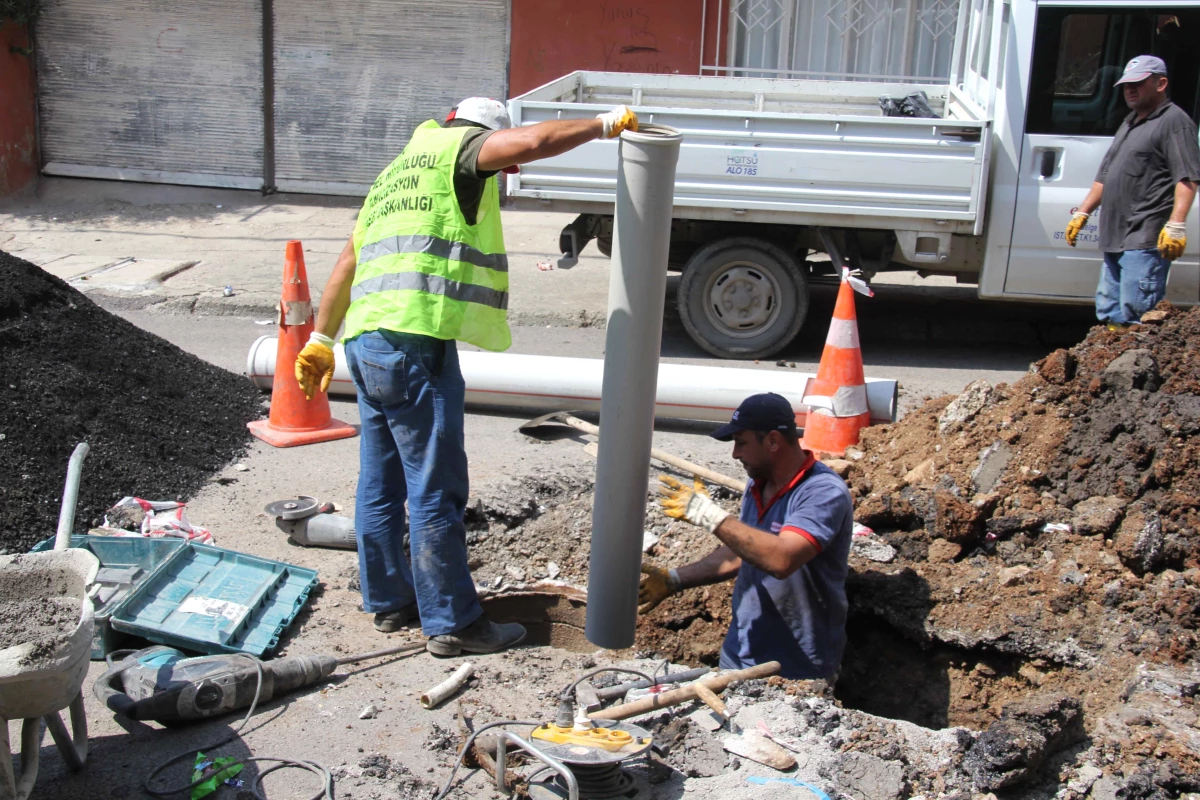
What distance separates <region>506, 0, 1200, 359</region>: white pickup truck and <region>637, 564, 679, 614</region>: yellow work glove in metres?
4.19

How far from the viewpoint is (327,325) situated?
4312 mm

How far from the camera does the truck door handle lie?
743 centimetres

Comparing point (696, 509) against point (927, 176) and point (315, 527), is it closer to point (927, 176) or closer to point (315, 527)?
point (315, 527)

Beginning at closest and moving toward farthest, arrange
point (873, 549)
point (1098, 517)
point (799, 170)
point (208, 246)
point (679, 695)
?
point (679, 695), point (1098, 517), point (873, 549), point (799, 170), point (208, 246)

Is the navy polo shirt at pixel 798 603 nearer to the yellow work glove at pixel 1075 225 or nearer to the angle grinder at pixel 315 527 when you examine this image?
the angle grinder at pixel 315 527

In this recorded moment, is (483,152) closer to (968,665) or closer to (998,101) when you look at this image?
(968,665)

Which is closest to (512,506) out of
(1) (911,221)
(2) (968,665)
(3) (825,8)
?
(2) (968,665)

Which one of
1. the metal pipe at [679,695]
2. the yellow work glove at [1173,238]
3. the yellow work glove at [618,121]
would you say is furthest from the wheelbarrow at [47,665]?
the yellow work glove at [1173,238]

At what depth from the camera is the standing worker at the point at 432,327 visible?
371 centimetres

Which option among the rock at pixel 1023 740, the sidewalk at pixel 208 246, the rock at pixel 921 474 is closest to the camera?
the rock at pixel 1023 740

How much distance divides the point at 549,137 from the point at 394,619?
1.90m

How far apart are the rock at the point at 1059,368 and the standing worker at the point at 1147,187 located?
1.26 metres

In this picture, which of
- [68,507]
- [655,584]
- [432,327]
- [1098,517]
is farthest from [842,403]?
[68,507]

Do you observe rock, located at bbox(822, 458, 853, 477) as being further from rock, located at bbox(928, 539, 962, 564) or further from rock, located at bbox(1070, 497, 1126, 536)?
rock, located at bbox(1070, 497, 1126, 536)
